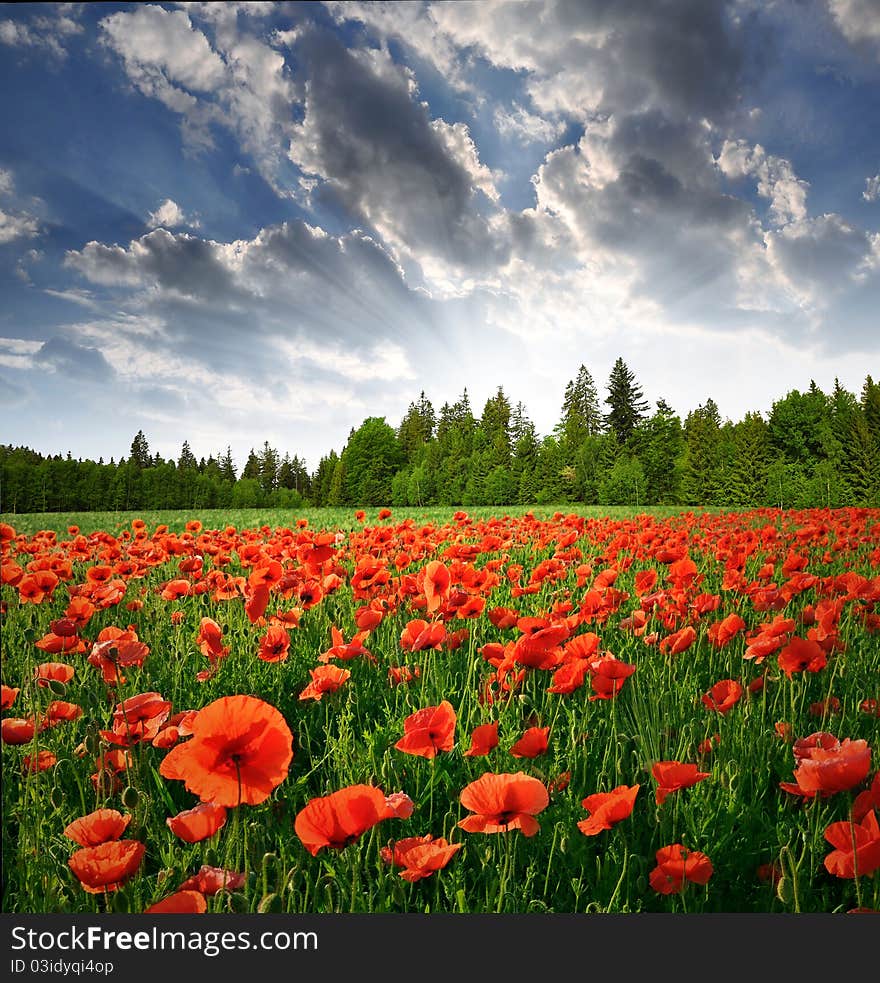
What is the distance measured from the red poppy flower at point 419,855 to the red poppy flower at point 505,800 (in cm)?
5

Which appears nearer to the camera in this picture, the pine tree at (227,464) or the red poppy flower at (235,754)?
the red poppy flower at (235,754)

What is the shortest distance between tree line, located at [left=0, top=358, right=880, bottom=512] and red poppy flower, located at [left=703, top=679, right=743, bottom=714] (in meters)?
1.00

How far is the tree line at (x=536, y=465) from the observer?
3252 mm

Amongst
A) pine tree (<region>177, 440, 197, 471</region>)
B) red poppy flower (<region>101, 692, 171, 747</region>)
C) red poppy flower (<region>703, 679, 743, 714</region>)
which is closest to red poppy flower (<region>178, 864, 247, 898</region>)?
red poppy flower (<region>101, 692, 171, 747</region>)

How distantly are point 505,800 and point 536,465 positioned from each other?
25660mm

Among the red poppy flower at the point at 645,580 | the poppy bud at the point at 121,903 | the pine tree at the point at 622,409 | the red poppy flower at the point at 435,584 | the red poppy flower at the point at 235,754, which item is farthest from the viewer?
the pine tree at the point at 622,409

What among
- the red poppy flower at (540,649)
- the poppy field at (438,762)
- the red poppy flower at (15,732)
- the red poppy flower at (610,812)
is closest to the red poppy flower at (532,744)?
the poppy field at (438,762)

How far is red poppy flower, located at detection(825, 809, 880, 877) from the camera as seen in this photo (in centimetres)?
81

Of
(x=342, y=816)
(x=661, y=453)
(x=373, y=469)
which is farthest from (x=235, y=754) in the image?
(x=661, y=453)

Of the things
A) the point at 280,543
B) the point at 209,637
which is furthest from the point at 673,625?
the point at 280,543

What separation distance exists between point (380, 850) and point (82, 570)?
3.74 meters

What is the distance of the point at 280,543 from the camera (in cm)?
328

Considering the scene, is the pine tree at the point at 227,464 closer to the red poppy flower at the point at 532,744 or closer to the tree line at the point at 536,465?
the tree line at the point at 536,465

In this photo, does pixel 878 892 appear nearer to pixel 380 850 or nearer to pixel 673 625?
pixel 380 850
